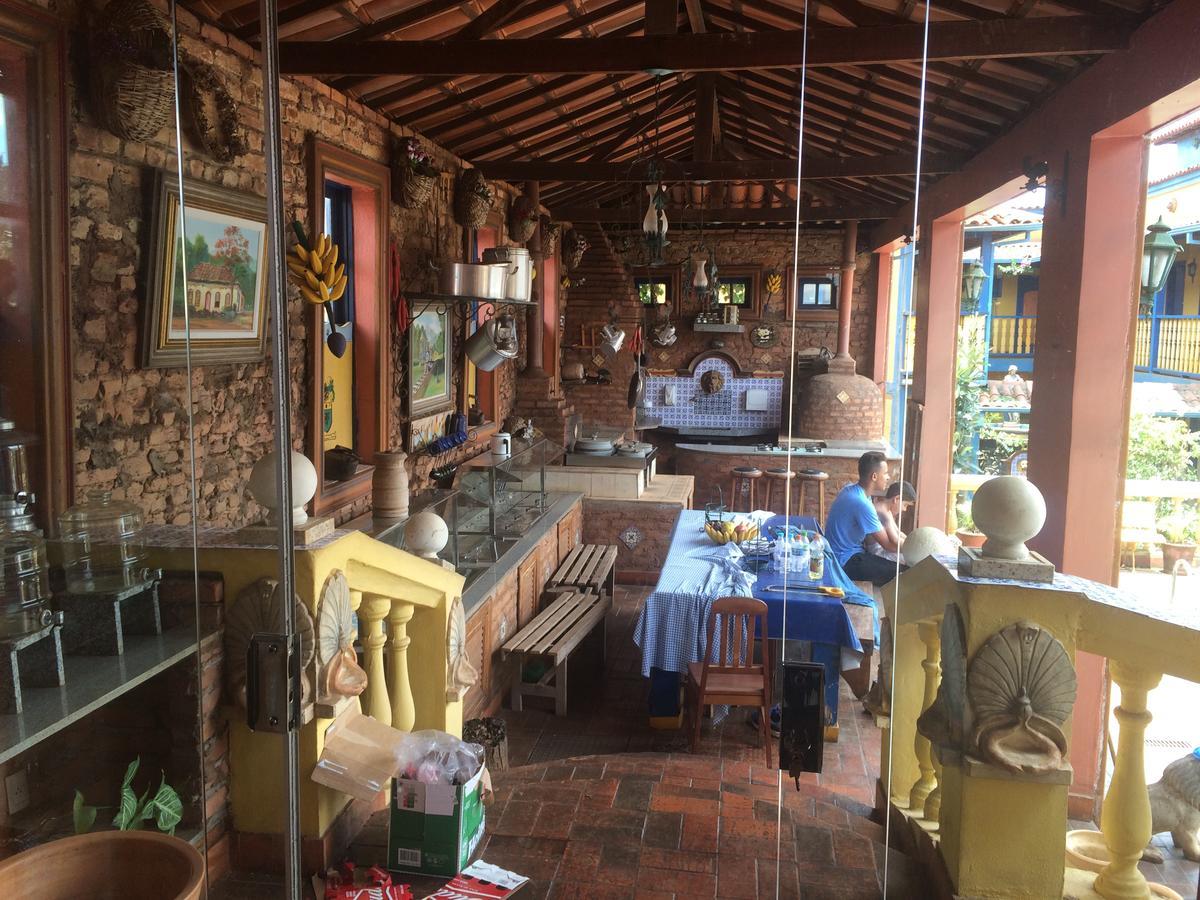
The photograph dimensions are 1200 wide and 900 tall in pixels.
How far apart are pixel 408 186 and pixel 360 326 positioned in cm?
90

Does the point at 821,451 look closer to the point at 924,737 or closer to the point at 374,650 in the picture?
the point at 924,737

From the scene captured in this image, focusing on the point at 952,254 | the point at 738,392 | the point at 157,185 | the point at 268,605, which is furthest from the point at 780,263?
the point at 268,605

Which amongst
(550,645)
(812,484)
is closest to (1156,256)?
(550,645)

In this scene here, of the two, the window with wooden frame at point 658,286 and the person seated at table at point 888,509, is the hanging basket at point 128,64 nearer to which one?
the person seated at table at point 888,509

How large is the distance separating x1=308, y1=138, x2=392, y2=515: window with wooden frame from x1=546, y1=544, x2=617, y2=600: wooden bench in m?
1.75

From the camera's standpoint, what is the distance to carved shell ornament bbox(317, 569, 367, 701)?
237 cm

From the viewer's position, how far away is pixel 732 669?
4.68 meters

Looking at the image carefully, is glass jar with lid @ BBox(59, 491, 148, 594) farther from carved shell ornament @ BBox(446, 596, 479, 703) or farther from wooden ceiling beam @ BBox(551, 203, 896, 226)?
wooden ceiling beam @ BBox(551, 203, 896, 226)

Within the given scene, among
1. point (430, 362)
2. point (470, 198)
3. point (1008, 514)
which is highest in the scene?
point (470, 198)

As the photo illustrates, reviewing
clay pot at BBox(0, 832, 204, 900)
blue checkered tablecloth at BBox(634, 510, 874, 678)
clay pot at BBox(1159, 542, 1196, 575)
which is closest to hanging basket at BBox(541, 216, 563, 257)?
blue checkered tablecloth at BBox(634, 510, 874, 678)

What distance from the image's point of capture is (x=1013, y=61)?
4504 millimetres

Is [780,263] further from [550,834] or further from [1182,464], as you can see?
[550,834]

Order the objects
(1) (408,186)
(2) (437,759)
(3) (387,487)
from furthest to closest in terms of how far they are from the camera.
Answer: (1) (408,186) → (3) (387,487) → (2) (437,759)

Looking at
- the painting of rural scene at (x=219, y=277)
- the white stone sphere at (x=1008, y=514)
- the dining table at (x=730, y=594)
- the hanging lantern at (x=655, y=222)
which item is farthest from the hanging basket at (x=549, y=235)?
the white stone sphere at (x=1008, y=514)
